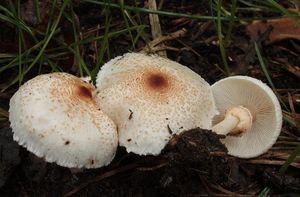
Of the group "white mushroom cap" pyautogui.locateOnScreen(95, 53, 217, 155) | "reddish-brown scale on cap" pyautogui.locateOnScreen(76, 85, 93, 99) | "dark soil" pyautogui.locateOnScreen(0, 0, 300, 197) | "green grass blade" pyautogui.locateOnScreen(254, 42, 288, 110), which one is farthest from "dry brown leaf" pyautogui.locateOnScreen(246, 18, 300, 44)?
"reddish-brown scale on cap" pyautogui.locateOnScreen(76, 85, 93, 99)

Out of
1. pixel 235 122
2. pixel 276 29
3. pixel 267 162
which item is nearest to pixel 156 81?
pixel 235 122

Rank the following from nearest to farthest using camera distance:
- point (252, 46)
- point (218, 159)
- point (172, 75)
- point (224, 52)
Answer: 1. point (218, 159)
2. point (172, 75)
3. point (224, 52)
4. point (252, 46)

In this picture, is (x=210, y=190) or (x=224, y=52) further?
(x=224, y=52)

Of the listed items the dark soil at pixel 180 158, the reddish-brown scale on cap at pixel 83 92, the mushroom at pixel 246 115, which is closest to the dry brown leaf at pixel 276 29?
the dark soil at pixel 180 158

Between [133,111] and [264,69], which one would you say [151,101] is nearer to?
[133,111]

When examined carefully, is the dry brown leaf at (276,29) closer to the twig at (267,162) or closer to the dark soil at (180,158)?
the dark soil at (180,158)

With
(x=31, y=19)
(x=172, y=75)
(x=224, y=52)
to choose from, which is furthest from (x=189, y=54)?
(x=31, y=19)

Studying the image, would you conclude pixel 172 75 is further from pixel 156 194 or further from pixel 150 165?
pixel 156 194
